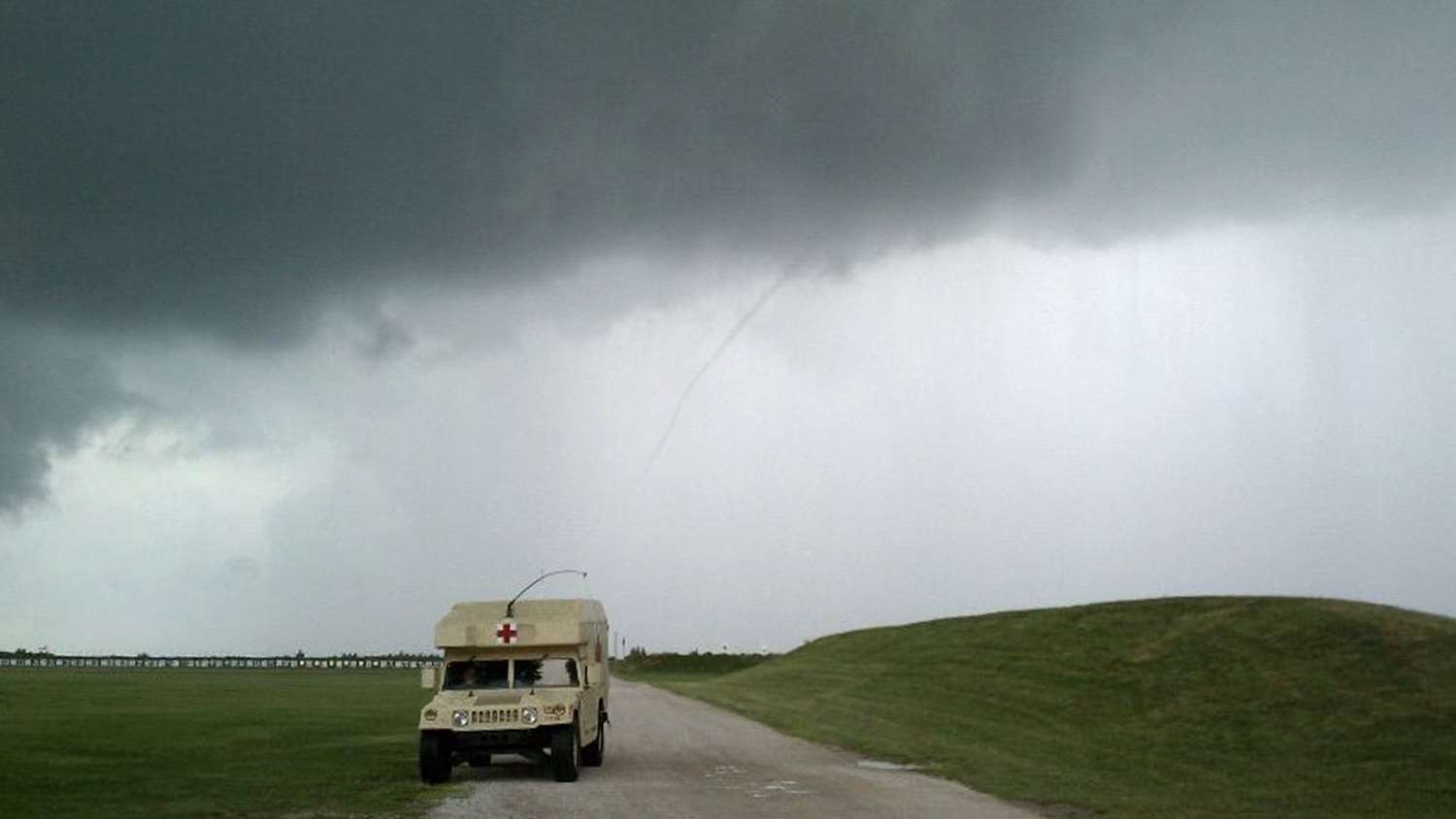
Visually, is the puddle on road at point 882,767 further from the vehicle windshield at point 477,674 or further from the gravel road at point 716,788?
the vehicle windshield at point 477,674

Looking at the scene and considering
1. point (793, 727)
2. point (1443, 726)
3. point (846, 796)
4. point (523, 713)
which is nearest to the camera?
point (846, 796)

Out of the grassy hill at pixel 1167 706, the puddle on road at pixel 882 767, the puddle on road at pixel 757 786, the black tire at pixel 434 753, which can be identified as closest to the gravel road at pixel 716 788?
the puddle on road at pixel 757 786

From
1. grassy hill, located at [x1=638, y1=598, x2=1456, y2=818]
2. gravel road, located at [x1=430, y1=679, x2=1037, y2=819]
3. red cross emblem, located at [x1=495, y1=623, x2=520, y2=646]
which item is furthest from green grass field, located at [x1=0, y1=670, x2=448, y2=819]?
grassy hill, located at [x1=638, y1=598, x2=1456, y2=818]

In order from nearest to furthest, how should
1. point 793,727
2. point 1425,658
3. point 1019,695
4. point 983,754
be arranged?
point 983,754 → point 793,727 → point 1425,658 → point 1019,695

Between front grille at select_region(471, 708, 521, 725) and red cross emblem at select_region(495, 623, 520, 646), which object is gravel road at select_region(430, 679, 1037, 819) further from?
red cross emblem at select_region(495, 623, 520, 646)

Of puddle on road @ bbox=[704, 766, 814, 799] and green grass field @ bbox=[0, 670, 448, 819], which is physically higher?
green grass field @ bbox=[0, 670, 448, 819]

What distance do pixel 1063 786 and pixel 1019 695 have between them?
3787 cm

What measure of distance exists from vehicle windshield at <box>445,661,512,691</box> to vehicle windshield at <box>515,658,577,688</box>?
0.29 meters

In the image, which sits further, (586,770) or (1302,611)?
(1302,611)

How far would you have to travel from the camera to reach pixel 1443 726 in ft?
156

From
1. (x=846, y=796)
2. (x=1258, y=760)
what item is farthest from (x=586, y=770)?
(x=1258, y=760)

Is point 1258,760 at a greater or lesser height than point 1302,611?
lesser

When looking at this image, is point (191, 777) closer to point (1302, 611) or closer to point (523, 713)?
point (523, 713)

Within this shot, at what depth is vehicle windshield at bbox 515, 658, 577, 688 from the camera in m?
28.0
